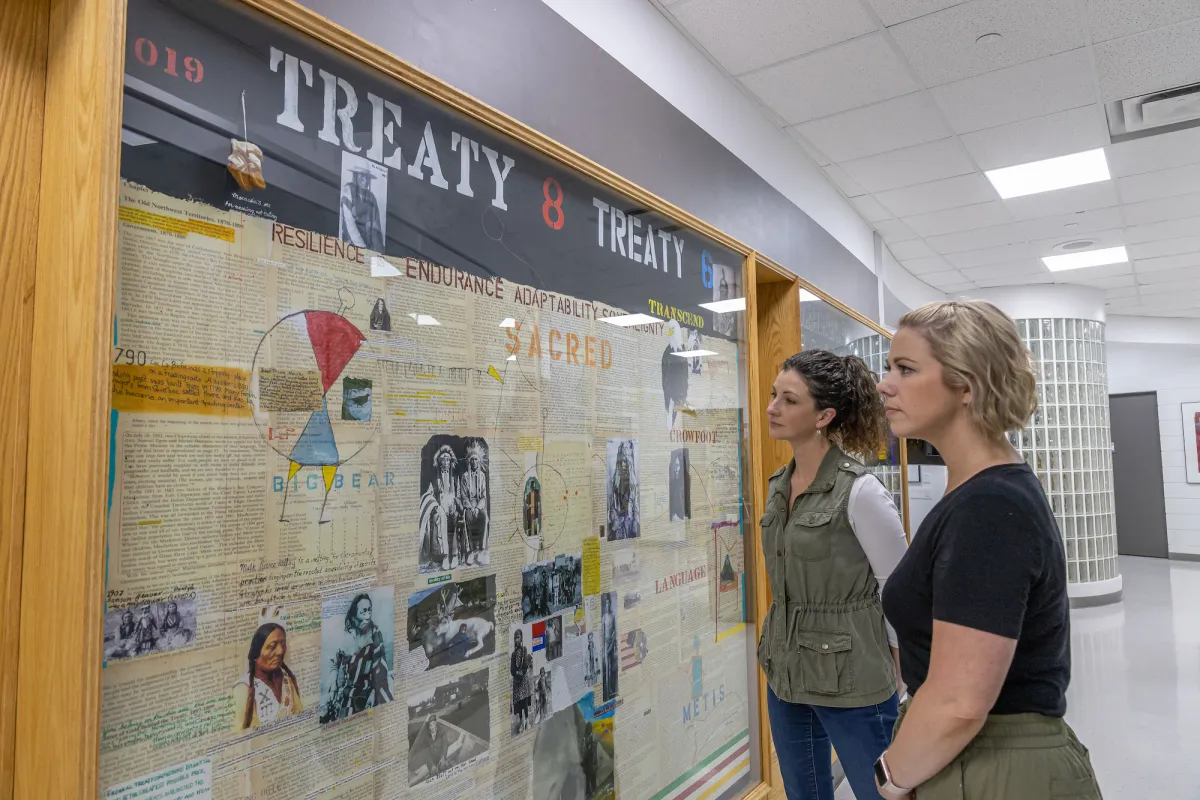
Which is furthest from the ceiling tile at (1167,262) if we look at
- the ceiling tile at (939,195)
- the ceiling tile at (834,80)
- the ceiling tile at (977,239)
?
the ceiling tile at (834,80)

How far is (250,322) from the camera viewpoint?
114 centimetres

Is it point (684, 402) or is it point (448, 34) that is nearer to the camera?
point (448, 34)

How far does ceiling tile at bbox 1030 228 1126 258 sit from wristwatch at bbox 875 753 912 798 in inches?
222

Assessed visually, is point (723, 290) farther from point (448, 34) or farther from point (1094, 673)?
point (1094, 673)

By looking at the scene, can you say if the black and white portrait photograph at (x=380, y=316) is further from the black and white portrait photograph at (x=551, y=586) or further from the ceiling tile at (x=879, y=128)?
the ceiling tile at (x=879, y=128)

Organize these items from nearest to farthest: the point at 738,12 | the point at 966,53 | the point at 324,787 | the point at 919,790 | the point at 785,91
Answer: the point at 919,790
the point at 324,787
the point at 738,12
the point at 966,53
the point at 785,91

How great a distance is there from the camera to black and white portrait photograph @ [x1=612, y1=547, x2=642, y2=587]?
1.93 metres

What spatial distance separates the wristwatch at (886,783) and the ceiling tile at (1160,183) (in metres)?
4.55

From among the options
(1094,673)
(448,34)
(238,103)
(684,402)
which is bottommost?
→ (1094,673)

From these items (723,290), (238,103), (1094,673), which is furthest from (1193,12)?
(1094,673)

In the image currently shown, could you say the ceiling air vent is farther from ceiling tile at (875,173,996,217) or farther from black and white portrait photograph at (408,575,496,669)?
black and white portrait photograph at (408,575,496,669)

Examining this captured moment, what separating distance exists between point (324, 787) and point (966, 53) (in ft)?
10.8

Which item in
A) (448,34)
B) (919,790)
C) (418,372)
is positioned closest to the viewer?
(919,790)

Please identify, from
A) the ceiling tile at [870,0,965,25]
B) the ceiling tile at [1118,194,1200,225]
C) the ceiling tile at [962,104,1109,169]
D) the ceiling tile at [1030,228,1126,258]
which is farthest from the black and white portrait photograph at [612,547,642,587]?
the ceiling tile at [1030,228,1126,258]
